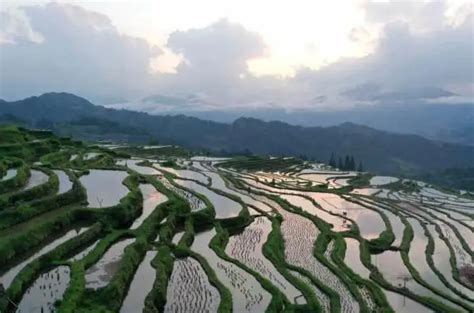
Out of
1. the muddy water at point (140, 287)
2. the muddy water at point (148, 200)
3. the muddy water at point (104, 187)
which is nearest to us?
the muddy water at point (140, 287)

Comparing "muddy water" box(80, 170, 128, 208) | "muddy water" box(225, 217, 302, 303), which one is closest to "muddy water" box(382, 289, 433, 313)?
"muddy water" box(225, 217, 302, 303)

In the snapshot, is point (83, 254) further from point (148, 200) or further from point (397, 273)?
point (397, 273)

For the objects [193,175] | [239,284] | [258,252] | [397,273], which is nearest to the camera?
Answer: [239,284]

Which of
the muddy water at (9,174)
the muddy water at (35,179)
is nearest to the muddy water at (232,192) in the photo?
the muddy water at (35,179)

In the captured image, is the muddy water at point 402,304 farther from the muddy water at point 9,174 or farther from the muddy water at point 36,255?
the muddy water at point 9,174

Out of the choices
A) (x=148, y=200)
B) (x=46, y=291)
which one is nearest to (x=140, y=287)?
(x=46, y=291)

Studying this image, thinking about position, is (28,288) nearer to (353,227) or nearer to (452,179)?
(353,227)
